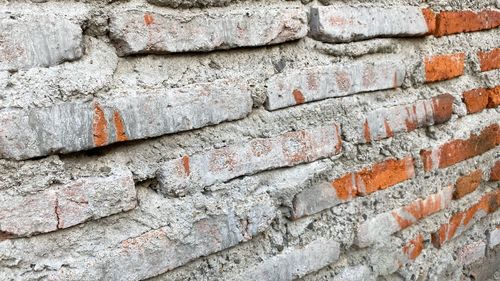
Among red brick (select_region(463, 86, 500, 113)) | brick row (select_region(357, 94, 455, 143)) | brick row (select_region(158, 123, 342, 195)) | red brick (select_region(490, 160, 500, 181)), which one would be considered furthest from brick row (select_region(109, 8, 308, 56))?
red brick (select_region(490, 160, 500, 181))

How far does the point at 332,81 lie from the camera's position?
1214 mm

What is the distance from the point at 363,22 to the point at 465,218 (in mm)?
792

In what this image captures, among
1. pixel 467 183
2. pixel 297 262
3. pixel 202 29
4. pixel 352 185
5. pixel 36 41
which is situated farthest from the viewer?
pixel 467 183

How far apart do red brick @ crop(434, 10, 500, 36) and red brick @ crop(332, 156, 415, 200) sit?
1.29 feet

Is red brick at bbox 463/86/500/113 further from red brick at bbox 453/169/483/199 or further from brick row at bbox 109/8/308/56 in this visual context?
brick row at bbox 109/8/308/56

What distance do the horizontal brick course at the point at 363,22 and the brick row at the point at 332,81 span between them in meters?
0.07

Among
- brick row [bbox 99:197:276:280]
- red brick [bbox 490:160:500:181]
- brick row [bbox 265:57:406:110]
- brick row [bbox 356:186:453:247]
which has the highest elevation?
brick row [bbox 265:57:406:110]

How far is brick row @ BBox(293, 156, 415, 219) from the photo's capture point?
121 centimetres

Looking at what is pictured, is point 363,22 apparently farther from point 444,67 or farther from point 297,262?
point 297,262

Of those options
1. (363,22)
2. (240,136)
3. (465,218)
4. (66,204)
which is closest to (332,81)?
(363,22)

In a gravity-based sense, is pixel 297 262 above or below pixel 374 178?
below

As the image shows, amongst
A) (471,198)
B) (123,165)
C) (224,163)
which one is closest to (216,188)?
(224,163)

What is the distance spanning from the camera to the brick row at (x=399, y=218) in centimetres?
134

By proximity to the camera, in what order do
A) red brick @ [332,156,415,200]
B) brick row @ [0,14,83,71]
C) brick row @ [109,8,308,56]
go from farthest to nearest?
red brick @ [332,156,415,200] < brick row @ [109,8,308,56] < brick row @ [0,14,83,71]
